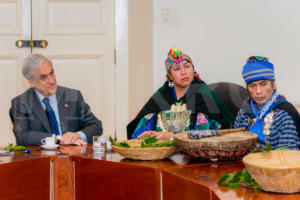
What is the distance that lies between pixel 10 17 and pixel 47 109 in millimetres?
1559

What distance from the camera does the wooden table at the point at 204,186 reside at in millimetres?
1044

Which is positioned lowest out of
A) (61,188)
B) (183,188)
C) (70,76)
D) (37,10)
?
(61,188)

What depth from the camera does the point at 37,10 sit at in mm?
4094

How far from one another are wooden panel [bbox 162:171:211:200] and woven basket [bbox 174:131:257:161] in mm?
157

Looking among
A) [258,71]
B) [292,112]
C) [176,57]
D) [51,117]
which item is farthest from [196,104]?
[51,117]

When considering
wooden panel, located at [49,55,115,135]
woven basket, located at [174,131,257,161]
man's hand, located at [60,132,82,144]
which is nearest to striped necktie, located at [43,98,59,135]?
man's hand, located at [60,132,82,144]

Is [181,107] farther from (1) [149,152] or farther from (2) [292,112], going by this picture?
(1) [149,152]

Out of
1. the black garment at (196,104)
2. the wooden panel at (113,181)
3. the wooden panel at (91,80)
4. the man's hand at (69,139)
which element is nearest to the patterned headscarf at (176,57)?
the black garment at (196,104)

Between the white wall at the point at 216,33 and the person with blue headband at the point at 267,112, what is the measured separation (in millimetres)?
1883

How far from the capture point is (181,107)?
2791 mm

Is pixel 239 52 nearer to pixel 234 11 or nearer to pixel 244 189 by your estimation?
pixel 234 11

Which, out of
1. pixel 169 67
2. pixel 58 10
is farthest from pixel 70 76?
pixel 169 67

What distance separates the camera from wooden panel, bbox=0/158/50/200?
179 cm

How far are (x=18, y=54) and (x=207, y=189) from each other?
329 cm
